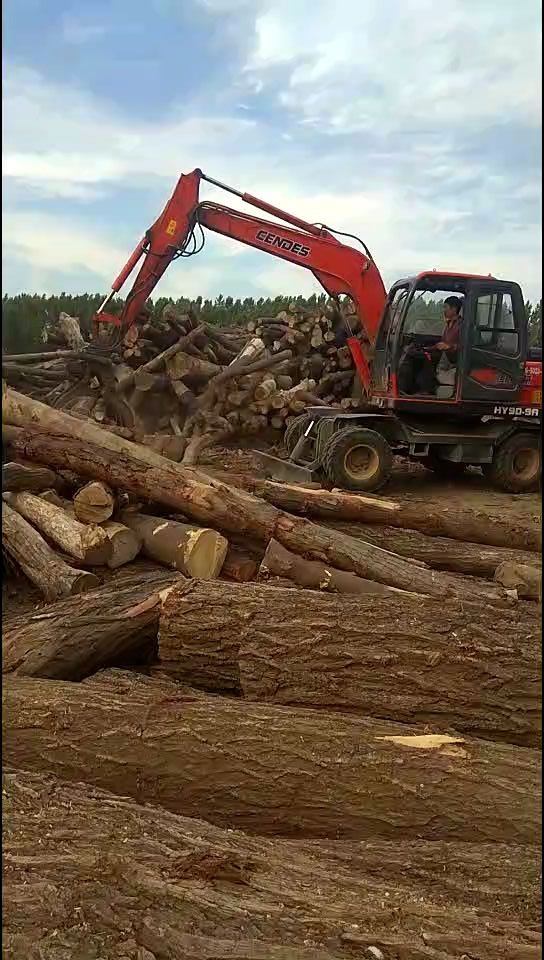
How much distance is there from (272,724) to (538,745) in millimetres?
982

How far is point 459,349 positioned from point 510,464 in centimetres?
136

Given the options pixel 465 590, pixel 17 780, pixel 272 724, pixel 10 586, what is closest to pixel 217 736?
pixel 272 724

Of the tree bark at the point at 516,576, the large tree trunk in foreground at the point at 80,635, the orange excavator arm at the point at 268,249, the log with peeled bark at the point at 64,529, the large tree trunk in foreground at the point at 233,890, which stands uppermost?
the orange excavator arm at the point at 268,249

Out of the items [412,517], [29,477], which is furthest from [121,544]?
[412,517]

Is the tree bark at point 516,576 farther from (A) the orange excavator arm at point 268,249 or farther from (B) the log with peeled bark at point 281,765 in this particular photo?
(A) the orange excavator arm at point 268,249

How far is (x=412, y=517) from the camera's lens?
5250 mm

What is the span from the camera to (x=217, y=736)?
2723 mm

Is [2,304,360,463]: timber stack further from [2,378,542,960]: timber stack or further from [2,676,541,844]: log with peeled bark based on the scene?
[2,676,541,844]: log with peeled bark

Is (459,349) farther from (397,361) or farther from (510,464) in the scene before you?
(510,464)

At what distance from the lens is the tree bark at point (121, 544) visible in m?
4.73

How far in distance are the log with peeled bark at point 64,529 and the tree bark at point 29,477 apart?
0.29 feet

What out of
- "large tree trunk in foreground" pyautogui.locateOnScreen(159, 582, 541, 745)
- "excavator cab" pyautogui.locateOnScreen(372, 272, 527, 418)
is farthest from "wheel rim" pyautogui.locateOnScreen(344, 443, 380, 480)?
"large tree trunk in foreground" pyautogui.locateOnScreen(159, 582, 541, 745)

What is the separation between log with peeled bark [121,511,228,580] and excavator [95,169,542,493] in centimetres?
242

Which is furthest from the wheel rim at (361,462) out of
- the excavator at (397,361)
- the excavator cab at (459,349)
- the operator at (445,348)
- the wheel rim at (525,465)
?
the wheel rim at (525,465)
